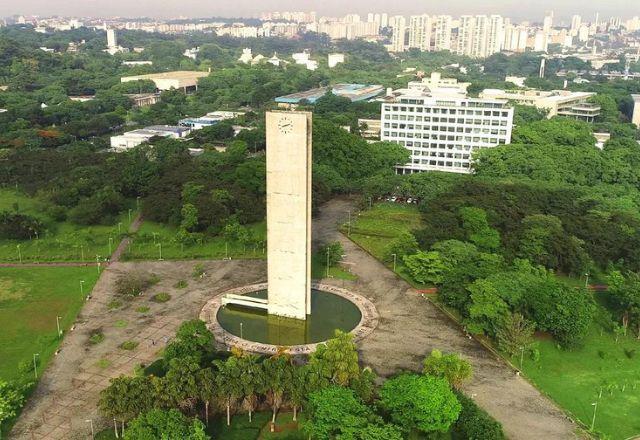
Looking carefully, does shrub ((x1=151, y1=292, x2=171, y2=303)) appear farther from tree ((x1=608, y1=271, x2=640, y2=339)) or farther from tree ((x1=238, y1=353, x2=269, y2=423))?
tree ((x1=608, y1=271, x2=640, y2=339))

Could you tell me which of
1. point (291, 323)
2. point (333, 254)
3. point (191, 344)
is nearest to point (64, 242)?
point (333, 254)

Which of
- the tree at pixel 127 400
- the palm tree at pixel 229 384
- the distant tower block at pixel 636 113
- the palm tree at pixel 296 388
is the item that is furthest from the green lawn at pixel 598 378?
the distant tower block at pixel 636 113

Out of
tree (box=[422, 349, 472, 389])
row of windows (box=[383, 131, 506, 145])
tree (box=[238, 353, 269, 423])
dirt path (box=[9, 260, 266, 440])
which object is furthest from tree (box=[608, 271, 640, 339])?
row of windows (box=[383, 131, 506, 145])

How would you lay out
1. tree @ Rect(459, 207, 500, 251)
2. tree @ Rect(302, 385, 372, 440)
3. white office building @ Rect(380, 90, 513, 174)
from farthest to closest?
white office building @ Rect(380, 90, 513, 174) < tree @ Rect(459, 207, 500, 251) < tree @ Rect(302, 385, 372, 440)

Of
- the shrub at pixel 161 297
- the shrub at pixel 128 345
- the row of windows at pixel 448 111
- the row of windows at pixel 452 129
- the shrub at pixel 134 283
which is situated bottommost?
the shrub at pixel 134 283

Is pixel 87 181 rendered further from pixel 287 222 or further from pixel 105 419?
pixel 105 419

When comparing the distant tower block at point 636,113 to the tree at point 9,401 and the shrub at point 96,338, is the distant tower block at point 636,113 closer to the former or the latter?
the shrub at point 96,338

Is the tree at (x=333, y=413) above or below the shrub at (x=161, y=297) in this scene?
above
